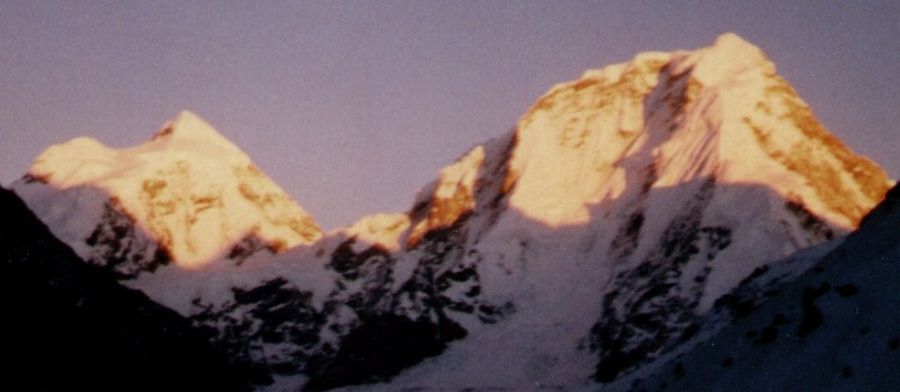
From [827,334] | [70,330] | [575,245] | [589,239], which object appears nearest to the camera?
[827,334]

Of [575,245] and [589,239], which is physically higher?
[589,239]

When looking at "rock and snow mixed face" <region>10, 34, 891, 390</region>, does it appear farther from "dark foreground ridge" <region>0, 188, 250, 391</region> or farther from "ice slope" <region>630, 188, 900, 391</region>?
"ice slope" <region>630, 188, 900, 391</region>

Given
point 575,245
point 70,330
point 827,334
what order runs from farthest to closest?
point 575,245, point 70,330, point 827,334

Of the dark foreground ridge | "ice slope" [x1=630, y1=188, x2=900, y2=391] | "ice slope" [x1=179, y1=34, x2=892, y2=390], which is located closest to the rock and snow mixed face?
"ice slope" [x1=179, y1=34, x2=892, y2=390]

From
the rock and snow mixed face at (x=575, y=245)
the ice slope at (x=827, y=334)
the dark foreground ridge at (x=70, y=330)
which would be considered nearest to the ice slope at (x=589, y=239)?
the rock and snow mixed face at (x=575, y=245)

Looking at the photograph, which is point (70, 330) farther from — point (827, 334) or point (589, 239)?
point (589, 239)

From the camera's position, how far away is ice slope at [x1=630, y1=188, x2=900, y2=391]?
51.8 ft

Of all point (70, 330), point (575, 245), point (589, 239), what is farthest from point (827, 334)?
point (589, 239)

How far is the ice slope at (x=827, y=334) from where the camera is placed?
15797 millimetres

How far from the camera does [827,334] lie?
677 inches

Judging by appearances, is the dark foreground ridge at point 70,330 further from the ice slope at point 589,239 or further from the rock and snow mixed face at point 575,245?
the rock and snow mixed face at point 575,245

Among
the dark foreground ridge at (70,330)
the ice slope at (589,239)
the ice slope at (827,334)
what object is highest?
the ice slope at (589,239)

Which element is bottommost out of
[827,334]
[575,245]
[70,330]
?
[827,334]

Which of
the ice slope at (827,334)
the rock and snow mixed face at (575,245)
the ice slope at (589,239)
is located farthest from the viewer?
the rock and snow mixed face at (575,245)
